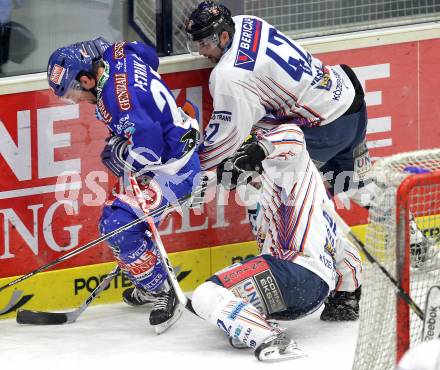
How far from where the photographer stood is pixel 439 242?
16.2 feet

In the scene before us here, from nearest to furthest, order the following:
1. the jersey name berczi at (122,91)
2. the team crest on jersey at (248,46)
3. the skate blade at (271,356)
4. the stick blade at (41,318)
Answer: the skate blade at (271,356) → the jersey name berczi at (122,91) → the stick blade at (41,318) → the team crest on jersey at (248,46)

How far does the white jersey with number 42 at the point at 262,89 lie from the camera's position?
215 inches

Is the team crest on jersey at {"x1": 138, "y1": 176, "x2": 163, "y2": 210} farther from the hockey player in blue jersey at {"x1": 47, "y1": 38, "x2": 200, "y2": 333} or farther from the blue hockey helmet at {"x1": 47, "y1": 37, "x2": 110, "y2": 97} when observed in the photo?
the blue hockey helmet at {"x1": 47, "y1": 37, "x2": 110, "y2": 97}

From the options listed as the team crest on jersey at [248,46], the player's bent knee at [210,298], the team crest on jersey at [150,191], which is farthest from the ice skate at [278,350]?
the team crest on jersey at [248,46]

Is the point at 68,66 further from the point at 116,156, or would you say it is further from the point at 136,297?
the point at 136,297

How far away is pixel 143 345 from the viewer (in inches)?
201

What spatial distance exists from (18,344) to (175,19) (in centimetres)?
155

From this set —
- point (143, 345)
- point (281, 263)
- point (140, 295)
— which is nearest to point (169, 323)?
point (143, 345)

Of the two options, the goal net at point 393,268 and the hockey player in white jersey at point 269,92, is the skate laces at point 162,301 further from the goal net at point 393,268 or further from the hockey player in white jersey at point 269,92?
the goal net at point 393,268

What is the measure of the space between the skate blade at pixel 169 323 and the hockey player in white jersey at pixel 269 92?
573mm

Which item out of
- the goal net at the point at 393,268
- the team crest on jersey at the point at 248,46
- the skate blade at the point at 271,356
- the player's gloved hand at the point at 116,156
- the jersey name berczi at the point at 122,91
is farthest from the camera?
the team crest on jersey at the point at 248,46

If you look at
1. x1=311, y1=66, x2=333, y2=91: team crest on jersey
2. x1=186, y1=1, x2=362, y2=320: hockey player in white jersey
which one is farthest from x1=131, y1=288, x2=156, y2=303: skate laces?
x1=311, y1=66, x2=333, y2=91: team crest on jersey

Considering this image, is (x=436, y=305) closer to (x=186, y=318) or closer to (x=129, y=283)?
(x=186, y=318)

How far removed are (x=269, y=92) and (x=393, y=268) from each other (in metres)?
1.59
